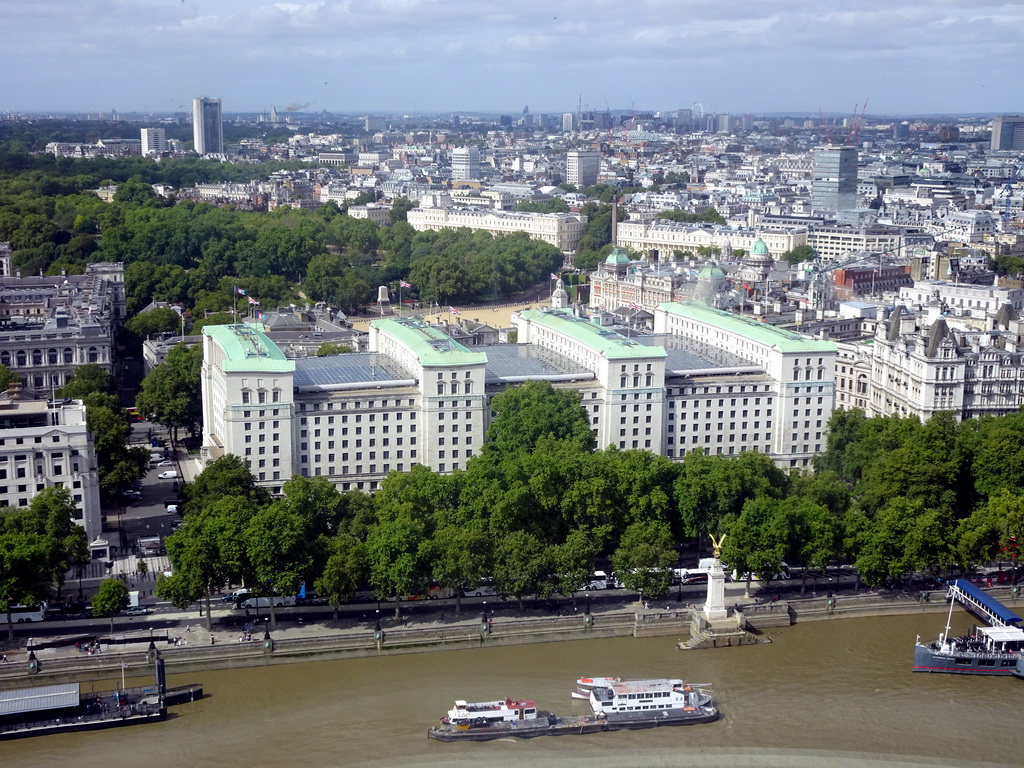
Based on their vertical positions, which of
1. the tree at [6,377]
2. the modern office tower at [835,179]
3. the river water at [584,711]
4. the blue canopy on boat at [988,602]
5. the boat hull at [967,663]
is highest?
the modern office tower at [835,179]

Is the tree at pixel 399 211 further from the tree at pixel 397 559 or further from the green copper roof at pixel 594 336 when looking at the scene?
the tree at pixel 397 559

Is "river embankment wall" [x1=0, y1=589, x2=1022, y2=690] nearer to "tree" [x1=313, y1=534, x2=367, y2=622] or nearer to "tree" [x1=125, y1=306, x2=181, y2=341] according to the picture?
"tree" [x1=313, y1=534, x2=367, y2=622]

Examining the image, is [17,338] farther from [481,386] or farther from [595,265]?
[595,265]

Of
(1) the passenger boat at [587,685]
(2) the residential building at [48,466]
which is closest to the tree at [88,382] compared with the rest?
(2) the residential building at [48,466]

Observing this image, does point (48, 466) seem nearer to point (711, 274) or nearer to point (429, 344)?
point (429, 344)

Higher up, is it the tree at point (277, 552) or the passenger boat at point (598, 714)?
the tree at point (277, 552)
